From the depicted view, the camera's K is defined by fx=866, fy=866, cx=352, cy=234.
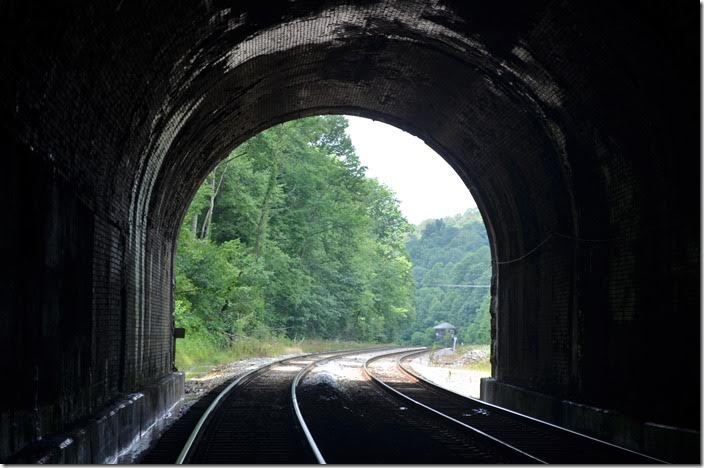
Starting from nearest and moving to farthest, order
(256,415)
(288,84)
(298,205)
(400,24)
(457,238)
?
1. (400,24)
2. (256,415)
3. (288,84)
4. (298,205)
5. (457,238)

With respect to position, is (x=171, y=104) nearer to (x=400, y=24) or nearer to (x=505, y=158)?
(x=400, y=24)

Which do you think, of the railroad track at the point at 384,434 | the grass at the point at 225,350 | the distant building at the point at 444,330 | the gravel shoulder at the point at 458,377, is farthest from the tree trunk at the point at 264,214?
the distant building at the point at 444,330

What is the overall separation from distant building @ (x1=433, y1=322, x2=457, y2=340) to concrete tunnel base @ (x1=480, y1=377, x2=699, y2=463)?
202 ft

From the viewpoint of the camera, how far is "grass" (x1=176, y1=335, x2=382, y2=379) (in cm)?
2516

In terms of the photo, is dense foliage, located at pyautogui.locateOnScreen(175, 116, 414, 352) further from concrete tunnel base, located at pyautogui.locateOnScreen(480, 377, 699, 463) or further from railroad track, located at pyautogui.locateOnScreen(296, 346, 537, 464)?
concrete tunnel base, located at pyautogui.locateOnScreen(480, 377, 699, 463)

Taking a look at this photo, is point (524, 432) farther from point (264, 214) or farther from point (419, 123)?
point (264, 214)

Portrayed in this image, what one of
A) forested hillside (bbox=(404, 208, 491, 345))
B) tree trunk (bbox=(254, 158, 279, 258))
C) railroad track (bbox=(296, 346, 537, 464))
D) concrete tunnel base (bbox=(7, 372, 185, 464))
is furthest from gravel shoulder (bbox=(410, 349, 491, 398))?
forested hillside (bbox=(404, 208, 491, 345))

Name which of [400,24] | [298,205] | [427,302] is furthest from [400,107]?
[427,302]

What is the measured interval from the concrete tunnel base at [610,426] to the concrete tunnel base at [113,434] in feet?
18.2

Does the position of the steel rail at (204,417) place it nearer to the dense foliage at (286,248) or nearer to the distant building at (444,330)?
the dense foliage at (286,248)

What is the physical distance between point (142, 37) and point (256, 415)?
6.49m

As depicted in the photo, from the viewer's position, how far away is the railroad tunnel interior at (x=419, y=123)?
22.9 ft

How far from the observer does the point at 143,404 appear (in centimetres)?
1149

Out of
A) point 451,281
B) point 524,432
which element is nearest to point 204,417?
point 524,432
